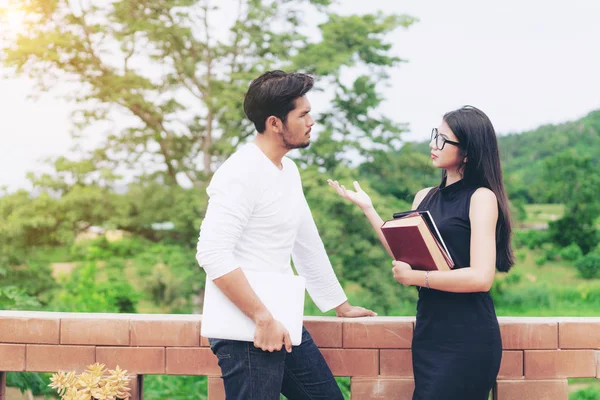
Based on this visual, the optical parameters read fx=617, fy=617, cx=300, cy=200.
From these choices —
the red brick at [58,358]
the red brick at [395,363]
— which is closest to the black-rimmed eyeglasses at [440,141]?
the red brick at [395,363]

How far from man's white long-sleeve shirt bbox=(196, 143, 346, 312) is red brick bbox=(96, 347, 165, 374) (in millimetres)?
620

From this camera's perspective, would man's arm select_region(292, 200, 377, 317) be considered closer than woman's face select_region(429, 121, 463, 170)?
No

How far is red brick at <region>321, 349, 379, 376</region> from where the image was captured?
2156mm

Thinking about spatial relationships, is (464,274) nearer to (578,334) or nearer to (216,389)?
(578,334)

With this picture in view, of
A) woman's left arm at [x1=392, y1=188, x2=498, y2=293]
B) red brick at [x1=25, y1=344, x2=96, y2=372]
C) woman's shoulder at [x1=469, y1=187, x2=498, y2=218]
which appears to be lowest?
red brick at [x1=25, y1=344, x2=96, y2=372]

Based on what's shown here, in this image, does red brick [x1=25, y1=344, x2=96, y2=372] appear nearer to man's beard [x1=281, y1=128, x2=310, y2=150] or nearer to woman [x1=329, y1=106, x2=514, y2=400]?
man's beard [x1=281, y1=128, x2=310, y2=150]

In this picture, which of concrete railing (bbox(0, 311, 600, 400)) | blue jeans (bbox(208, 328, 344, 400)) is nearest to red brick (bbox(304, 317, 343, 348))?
concrete railing (bbox(0, 311, 600, 400))

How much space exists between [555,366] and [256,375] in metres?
1.07

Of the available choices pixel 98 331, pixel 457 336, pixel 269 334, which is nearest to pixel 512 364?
pixel 457 336

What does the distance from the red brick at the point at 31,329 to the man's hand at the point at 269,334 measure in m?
0.91

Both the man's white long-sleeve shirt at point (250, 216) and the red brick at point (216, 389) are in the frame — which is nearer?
the man's white long-sleeve shirt at point (250, 216)

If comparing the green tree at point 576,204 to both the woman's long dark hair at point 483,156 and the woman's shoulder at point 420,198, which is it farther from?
the woman's long dark hair at point 483,156

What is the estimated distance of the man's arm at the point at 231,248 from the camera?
1.68 meters

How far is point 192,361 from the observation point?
2186mm
